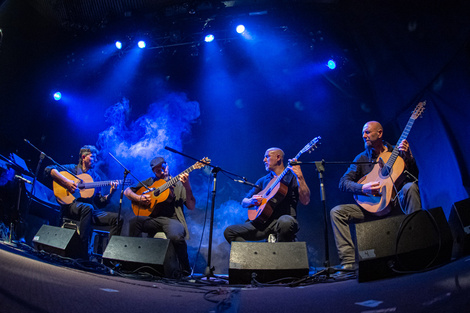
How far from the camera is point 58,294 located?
60.4 inches

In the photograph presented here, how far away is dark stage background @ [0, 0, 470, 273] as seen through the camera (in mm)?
5578

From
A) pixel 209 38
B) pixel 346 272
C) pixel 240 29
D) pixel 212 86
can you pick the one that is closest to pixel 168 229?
pixel 346 272

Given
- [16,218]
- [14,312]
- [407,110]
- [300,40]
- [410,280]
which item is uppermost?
[300,40]

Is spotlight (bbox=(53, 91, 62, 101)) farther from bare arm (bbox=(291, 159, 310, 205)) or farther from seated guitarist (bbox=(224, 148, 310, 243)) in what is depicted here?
bare arm (bbox=(291, 159, 310, 205))

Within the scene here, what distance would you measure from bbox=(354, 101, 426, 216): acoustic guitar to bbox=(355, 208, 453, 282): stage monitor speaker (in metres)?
1.10

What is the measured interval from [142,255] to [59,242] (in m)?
1.27

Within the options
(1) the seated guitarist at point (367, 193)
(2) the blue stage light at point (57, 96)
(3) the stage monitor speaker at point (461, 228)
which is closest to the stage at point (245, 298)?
(3) the stage monitor speaker at point (461, 228)

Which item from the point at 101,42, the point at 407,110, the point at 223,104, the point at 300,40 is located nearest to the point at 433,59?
the point at 407,110

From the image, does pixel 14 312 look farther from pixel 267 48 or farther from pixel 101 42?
pixel 101 42

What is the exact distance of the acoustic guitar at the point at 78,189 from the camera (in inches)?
202

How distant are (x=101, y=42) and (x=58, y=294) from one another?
7116mm

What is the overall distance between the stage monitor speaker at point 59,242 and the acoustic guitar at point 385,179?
148 inches

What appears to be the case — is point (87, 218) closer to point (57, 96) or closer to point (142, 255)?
point (142, 255)

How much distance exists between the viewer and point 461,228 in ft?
8.43
